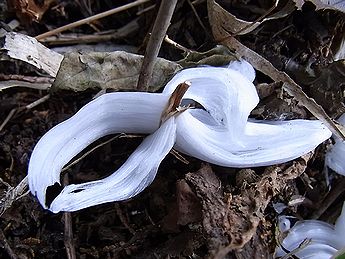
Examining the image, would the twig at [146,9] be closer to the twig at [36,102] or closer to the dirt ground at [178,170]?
the dirt ground at [178,170]

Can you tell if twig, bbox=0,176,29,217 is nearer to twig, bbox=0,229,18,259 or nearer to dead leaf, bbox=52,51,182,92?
twig, bbox=0,229,18,259

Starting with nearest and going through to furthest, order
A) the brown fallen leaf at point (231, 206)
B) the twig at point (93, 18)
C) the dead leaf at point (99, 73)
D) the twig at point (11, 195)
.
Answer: the brown fallen leaf at point (231, 206)
the twig at point (11, 195)
the dead leaf at point (99, 73)
the twig at point (93, 18)

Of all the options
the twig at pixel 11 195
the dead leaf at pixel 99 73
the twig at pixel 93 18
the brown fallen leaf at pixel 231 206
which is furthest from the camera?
the twig at pixel 93 18

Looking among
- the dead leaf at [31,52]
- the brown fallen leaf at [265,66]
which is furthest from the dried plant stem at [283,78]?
the dead leaf at [31,52]

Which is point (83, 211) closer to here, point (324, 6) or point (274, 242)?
point (274, 242)

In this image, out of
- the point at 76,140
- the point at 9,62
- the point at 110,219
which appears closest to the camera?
the point at 76,140

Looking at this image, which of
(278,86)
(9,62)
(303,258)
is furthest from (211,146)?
(9,62)
